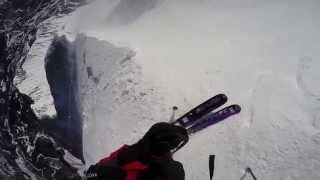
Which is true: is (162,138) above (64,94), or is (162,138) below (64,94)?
above

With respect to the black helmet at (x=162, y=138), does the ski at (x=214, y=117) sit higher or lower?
lower

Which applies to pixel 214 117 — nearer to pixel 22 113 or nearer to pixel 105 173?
pixel 105 173

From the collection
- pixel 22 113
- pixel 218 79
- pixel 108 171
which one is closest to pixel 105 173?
pixel 108 171

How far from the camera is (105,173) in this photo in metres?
1.69

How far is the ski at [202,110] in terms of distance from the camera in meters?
3.46

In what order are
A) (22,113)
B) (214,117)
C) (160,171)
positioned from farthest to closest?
(22,113), (214,117), (160,171)

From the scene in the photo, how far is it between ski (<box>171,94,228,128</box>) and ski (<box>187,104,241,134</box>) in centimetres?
4

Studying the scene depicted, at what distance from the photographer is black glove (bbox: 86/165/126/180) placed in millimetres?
1655

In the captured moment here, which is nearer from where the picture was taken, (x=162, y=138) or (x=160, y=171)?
(x=160, y=171)

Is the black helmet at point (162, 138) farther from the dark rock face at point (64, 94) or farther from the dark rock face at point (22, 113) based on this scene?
the dark rock face at point (22, 113)

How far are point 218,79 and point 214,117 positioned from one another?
465mm

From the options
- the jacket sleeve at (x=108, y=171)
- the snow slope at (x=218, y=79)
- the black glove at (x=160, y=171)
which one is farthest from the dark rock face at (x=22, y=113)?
the black glove at (x=160, y=171)

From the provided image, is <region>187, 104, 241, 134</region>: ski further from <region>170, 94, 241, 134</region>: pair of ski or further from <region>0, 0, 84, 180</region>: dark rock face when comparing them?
<region>0, 0, 84, 180</region>: dark rock face

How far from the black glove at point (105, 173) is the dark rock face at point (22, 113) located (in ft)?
9.38
